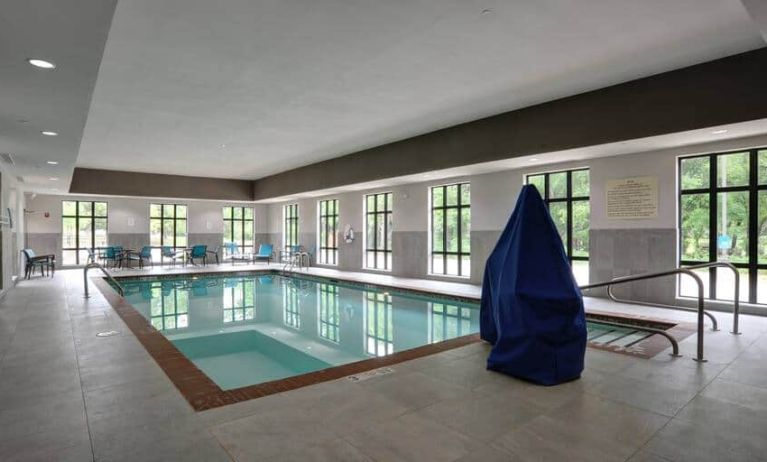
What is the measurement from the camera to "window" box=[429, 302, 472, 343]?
5969mm

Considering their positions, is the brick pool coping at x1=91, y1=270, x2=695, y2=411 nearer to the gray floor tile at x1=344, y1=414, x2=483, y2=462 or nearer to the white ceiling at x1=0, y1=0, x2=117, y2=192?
the gray floor tile at x1=344, y1=414, x2=483, y2=462

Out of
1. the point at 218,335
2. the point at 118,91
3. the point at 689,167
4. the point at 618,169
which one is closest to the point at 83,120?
the point at 118,91

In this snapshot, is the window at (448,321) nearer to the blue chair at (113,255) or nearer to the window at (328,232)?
the window at (328,232)

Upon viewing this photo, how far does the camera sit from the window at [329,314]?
6.24 metres

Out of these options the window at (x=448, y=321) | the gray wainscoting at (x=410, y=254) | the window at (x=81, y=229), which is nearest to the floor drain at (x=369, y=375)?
the window at (x=448, y=321)

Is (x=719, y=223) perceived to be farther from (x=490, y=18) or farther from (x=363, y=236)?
(x=363, y=236)

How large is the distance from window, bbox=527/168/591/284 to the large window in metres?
1.56

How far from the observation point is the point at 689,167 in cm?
659

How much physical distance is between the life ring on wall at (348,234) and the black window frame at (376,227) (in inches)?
20.7

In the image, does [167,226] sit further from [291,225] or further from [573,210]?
[573,210]

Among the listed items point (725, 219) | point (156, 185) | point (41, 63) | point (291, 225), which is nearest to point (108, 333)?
point (41, 63)

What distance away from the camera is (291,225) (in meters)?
16.9

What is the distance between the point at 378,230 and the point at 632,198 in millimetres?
7123

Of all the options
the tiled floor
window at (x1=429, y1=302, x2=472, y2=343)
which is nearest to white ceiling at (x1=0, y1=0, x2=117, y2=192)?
the tiled floor
